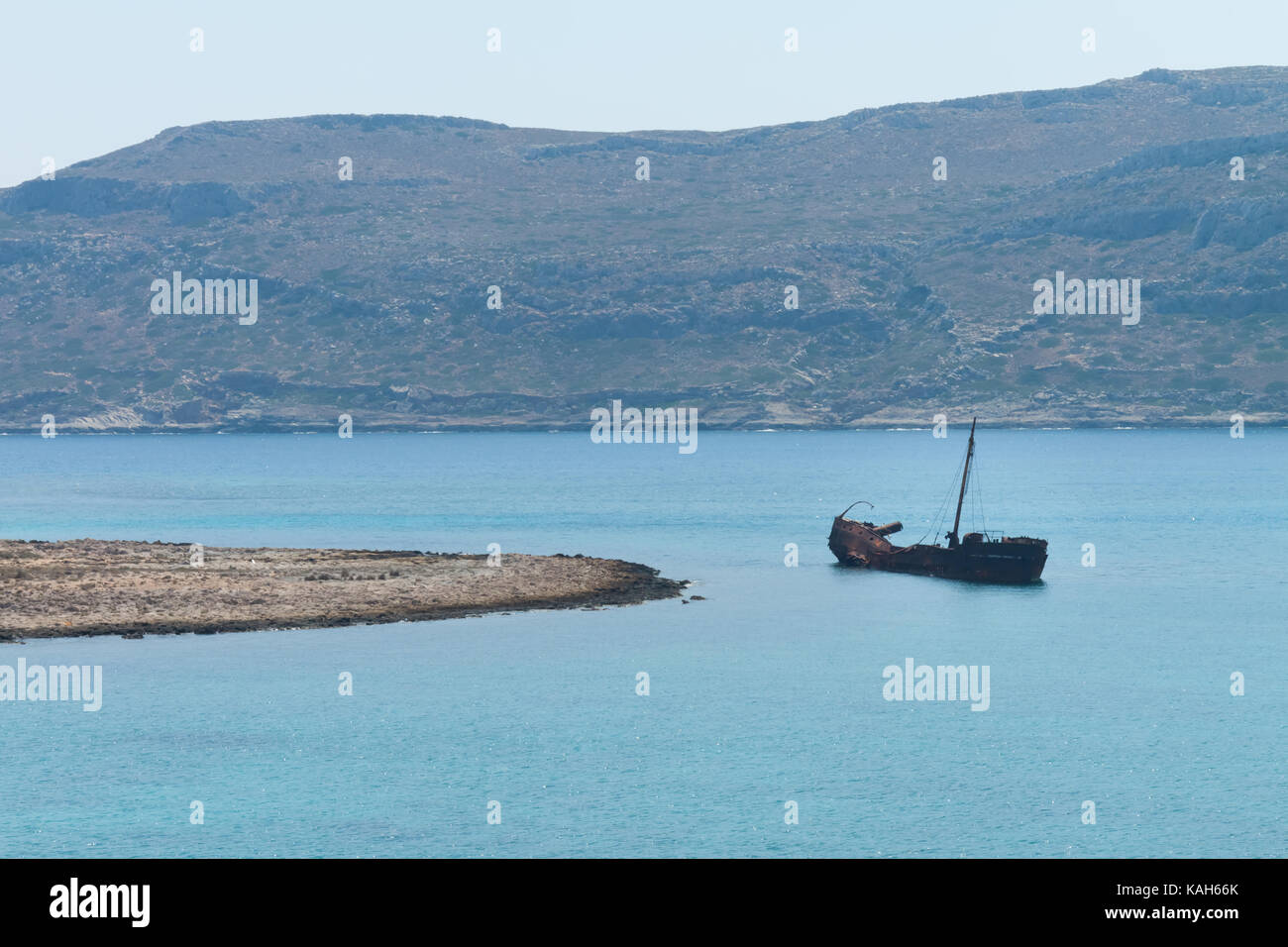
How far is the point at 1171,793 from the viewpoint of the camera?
3816cm

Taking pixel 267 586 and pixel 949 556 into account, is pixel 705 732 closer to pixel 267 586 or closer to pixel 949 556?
pixel 267 586

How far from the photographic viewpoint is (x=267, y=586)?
225 feet

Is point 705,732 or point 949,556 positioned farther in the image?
point 949,556

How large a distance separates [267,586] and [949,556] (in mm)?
38301

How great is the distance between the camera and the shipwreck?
271 ft

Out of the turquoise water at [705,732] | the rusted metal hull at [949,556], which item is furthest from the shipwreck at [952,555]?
the turquoise water at [705,732]

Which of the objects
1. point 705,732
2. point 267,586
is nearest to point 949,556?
point 267,586

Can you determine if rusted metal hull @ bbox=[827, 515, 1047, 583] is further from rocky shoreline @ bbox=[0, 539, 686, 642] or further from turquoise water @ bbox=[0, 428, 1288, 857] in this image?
rocky shoreline @ bbox=[0, 539, 686, 642]

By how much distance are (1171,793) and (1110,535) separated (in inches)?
3236

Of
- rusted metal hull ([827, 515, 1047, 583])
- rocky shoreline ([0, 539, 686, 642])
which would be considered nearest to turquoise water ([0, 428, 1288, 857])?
rusted metal hull ([827, 515, 1047, 583])

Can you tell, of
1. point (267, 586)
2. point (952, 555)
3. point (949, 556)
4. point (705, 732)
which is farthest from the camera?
point (949, 556)

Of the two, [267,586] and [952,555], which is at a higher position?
[267,586]
